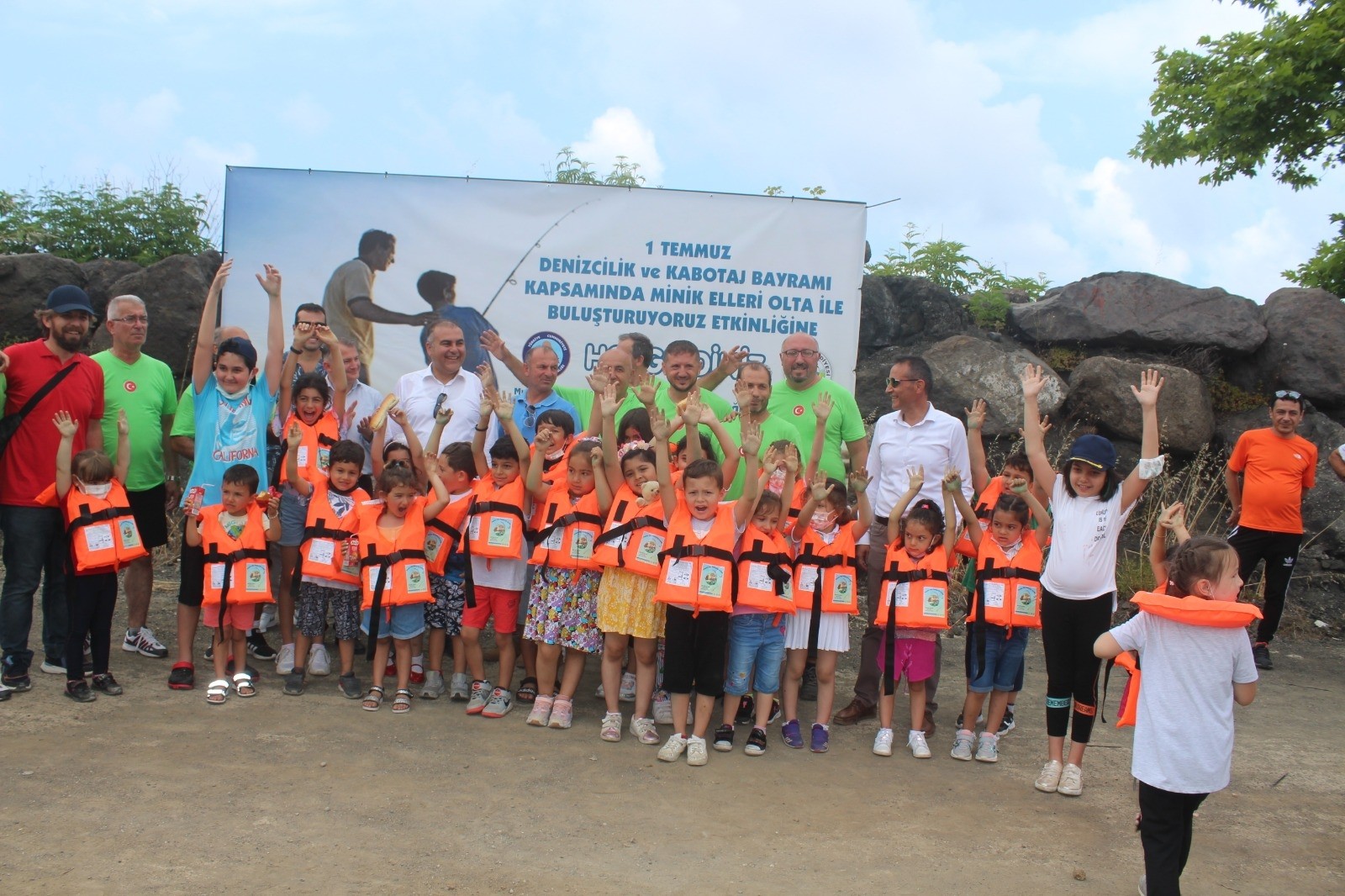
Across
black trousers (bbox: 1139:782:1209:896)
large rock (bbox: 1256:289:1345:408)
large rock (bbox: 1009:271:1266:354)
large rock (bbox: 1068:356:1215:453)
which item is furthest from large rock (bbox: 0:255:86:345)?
large rock (bbox: 1256:289:1345:408)

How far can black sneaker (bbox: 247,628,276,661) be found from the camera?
20.7ft

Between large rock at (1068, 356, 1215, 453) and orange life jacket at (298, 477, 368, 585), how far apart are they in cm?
624

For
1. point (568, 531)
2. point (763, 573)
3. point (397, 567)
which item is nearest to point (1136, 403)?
point (763, 573)

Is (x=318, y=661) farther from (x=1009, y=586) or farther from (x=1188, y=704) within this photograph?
(x=1188, y=704)

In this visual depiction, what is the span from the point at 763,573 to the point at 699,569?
0.35m

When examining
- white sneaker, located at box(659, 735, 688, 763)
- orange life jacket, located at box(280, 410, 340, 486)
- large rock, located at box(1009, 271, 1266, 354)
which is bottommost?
white sneaker, located at box(659, 735, 688, 763)

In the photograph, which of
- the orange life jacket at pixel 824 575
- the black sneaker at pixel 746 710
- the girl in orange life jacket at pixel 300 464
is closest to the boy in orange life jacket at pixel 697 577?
the orange life jacket at pixel 824 575

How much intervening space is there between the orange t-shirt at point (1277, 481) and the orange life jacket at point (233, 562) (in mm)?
6301

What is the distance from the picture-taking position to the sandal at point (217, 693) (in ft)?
17.7

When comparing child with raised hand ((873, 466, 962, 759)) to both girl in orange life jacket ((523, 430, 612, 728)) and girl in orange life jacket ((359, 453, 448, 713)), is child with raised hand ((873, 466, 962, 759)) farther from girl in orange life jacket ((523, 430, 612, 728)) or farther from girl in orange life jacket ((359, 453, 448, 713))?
girl in orange life jacket ((359, 453, 448, 713))

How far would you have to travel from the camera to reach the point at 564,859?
12.6ft

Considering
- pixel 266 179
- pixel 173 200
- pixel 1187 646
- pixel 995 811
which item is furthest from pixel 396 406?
pixel 173 200

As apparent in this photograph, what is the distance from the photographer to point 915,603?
5.27m

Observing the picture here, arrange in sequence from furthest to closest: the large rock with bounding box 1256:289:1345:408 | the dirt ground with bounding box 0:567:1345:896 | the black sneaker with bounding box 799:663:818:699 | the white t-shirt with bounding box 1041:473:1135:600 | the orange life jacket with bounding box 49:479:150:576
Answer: the large rock with bounding box 1256:289:1345:408 < the black sneaker with bounding box 799:663:818:699 < the orange life jacket with bounding box 49:479:150:576 < the white t-shirt with bounding box 1041:473:1135:600 < the dirt ground with bounding box 0:567:1345:896
